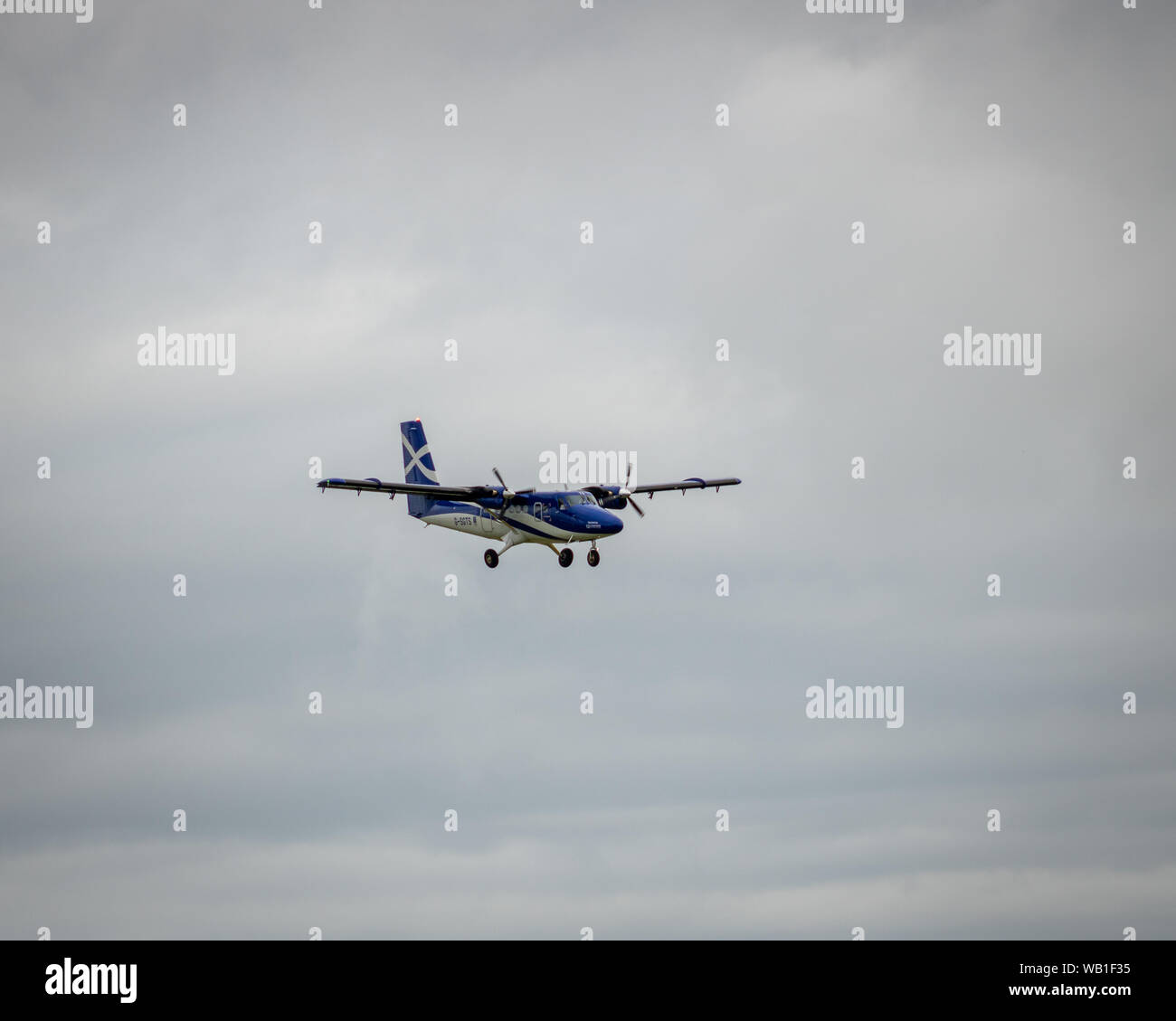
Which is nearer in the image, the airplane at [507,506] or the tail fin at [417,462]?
the airplane at [507,506]

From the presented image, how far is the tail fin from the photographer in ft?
320

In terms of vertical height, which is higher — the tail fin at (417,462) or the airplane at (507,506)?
the tail fin at (417,462)

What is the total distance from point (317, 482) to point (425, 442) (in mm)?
12769

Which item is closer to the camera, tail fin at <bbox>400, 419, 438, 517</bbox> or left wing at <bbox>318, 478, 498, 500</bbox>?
left wing at <bbox>318, 478, 498, 500</bbox>

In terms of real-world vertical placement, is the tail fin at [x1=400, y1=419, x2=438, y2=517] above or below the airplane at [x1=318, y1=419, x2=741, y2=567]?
above

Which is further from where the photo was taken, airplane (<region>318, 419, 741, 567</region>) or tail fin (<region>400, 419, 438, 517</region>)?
tail fin (<region>400, 419, 438, 517</region>)

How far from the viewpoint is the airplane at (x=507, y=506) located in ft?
293

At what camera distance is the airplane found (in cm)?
8925
